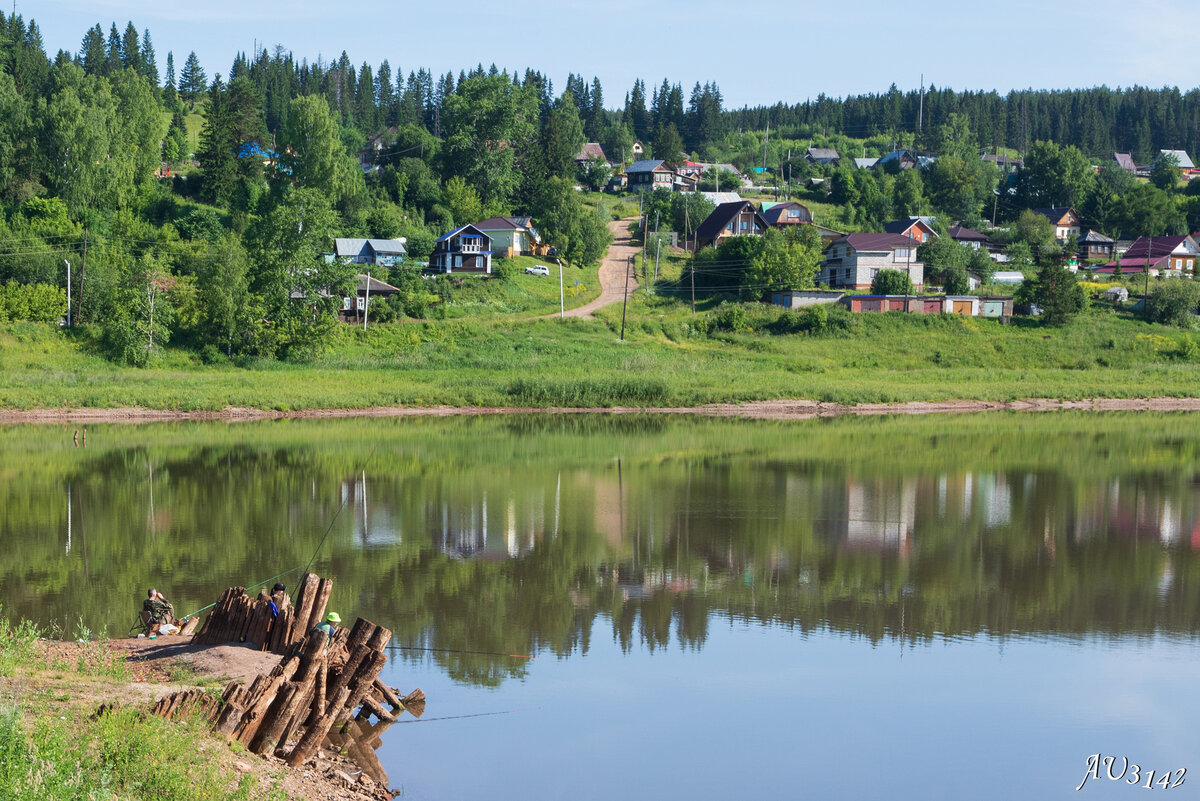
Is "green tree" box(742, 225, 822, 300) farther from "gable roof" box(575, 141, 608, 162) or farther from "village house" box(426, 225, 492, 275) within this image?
"gable roof" box(575, 141, 608, 162)

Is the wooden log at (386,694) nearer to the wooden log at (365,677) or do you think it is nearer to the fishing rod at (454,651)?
the wooden log at (365,677)

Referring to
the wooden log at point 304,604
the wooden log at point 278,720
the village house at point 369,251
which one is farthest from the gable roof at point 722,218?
the wooden log at point 278,720

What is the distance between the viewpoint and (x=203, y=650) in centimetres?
1412

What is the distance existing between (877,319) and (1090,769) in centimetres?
5590

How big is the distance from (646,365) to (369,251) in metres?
28.2

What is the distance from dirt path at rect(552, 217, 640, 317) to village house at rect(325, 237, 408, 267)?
14298 mm

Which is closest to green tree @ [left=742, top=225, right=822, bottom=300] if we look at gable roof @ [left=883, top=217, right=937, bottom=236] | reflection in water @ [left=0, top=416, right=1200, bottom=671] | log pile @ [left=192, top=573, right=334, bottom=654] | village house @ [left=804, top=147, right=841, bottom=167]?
gable roof @ [left=883, top=217, right=937, bottom=236]

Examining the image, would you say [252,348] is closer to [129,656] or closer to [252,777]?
[129,656]

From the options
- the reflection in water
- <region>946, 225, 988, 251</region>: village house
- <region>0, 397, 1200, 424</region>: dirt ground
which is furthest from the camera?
<region>946, 225, 988, 251</region>: village house

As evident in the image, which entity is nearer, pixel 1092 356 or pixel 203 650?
pixel 203 650

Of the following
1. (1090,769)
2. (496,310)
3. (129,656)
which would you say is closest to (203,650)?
(129,656)

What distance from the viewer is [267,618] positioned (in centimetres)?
1431

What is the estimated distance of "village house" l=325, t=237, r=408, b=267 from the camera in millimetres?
74625

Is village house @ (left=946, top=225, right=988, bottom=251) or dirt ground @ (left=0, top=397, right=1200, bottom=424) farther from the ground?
village house @ (left=946, top=225, right=988, bottom=251)
